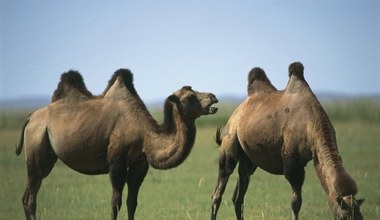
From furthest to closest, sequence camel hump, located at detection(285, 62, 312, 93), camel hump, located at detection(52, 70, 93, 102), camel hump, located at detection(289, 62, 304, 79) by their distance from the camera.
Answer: camel hump, located at detection(52, 70, 93, 102) → camel hump, located at detection(289, 62, 304, 79) → camel hump, located at detection(285, 62, 312, 93)

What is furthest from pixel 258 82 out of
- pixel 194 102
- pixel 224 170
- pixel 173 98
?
pixel 173 98

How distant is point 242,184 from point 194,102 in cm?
243

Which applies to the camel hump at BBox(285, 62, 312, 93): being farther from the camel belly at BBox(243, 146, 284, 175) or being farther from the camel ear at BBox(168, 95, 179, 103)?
the camel ear at BBox(168, 95, 179, 103)

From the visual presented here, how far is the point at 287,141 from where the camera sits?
11.3 metres

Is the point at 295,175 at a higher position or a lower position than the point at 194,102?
lower

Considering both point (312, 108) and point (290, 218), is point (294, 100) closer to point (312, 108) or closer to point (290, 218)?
point (312, 108)

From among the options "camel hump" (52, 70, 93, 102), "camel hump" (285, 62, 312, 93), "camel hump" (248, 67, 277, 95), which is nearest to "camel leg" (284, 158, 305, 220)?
"camel hump" (285, 62, 312, 93)

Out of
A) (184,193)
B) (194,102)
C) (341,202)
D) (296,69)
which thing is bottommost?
(184,193)

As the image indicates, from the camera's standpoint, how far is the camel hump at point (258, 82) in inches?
516

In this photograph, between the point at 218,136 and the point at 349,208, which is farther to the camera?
the point at 218,136

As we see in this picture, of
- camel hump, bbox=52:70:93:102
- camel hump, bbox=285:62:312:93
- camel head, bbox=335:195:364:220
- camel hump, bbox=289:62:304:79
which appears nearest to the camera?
camel head, bbox=335:195:364:220

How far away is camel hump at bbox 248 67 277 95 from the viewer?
13114mm

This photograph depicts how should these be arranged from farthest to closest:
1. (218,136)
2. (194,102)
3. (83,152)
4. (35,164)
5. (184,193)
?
(184,193)
(218,136)
(35,164)
(83,152)
(194,102)

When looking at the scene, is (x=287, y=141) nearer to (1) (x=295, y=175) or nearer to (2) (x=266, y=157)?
(1) (x=295, y=175)
